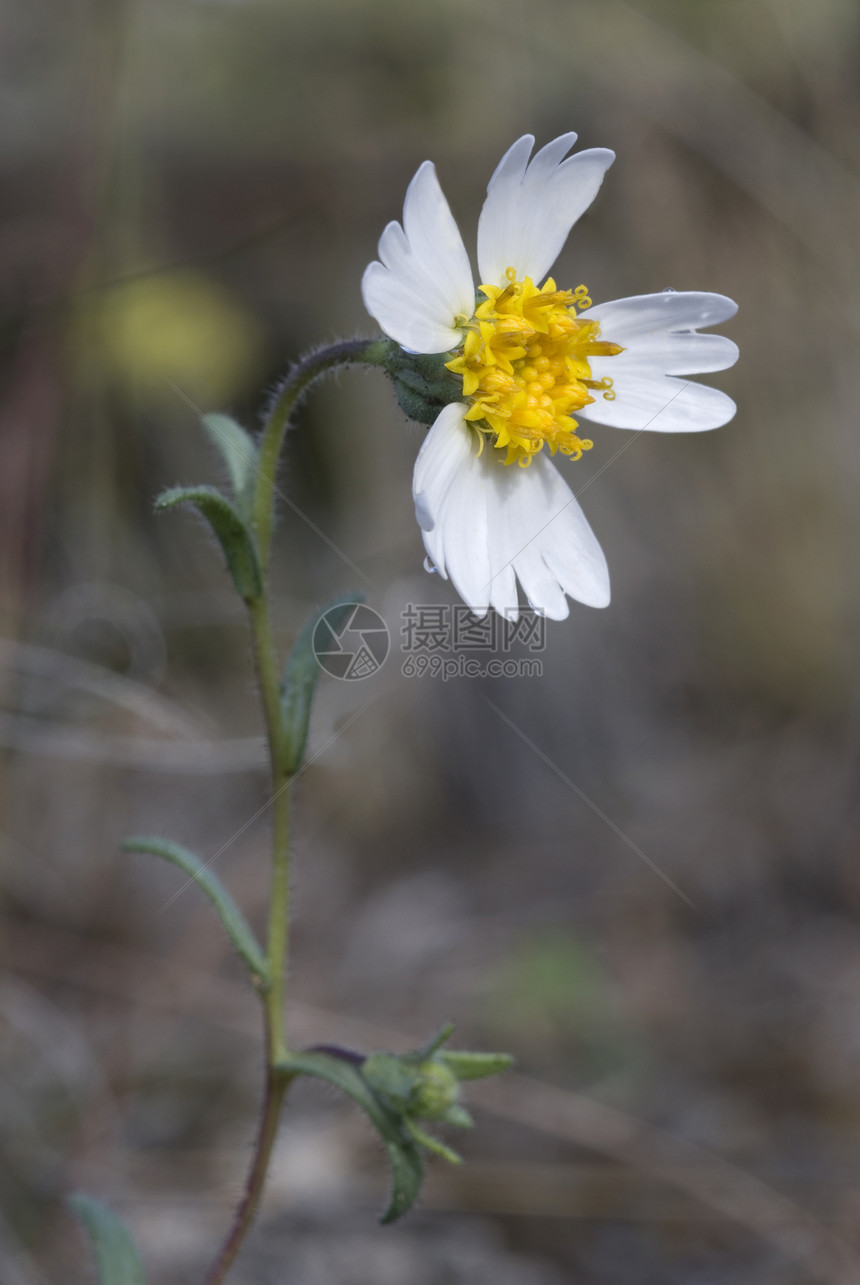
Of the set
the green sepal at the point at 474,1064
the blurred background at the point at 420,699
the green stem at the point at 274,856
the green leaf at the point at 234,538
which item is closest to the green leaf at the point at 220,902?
the green stem at the point at 274,856

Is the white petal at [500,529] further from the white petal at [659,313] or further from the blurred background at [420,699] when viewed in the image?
the blurred background at [420,699]

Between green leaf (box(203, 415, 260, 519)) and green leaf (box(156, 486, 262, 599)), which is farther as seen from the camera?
green leaf (box(203, 415, 260, 519))

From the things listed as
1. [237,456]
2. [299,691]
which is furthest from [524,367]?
[299,691]

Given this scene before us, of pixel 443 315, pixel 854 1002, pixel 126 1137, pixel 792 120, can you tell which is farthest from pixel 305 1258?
pixel 792 120

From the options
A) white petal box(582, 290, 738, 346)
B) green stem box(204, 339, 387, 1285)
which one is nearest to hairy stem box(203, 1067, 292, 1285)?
green stem box(204, 339, 387, 1285)

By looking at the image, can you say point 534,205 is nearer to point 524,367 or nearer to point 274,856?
point 524,367

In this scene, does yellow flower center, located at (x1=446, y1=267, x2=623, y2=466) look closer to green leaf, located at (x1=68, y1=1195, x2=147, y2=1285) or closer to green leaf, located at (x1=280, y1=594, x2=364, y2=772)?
green leaf, located at (x1=280, y1=594, x2=364, y2=772)

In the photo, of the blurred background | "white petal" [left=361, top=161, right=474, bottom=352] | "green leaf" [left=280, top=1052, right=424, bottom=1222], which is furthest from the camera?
the blurred background
